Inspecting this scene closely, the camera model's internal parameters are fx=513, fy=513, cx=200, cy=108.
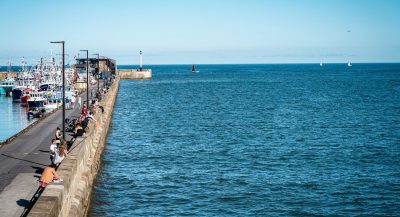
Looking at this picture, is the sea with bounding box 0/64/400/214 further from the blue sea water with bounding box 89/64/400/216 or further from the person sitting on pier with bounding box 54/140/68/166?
the person sitting on pier with bounding box 54/140/68/166

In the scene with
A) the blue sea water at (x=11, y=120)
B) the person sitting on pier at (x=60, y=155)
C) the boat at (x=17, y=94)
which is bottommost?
the blue sea water at (x=11, y=120)

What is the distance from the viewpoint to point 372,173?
29.8 m

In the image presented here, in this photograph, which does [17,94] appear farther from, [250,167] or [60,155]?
[60,155]

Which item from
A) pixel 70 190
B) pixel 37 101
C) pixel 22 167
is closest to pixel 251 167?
pixel 22 167

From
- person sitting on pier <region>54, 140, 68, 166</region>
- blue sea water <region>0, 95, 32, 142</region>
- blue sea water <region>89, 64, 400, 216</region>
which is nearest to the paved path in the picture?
person sitting on pier <region>54, 140, 68, 166</region>

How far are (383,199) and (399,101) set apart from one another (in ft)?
193

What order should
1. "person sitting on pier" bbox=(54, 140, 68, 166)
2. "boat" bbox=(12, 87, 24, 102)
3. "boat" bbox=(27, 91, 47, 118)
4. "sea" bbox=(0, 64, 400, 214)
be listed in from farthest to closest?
1. "boat" bbox=(12, 87, 24, 102)
2. "boat" bbox=(27, 91, 47, 118)
3. "sea" bbox=(0, 64, 400, 214)
4. "person sitting on pier" bbox=(54, 140, 68, 166)

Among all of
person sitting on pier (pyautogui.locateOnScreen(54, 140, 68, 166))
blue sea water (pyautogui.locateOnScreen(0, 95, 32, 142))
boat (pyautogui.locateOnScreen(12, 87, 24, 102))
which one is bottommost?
blue sea water (pyautogui.locateOnScreen(0, 95, 32, 142))

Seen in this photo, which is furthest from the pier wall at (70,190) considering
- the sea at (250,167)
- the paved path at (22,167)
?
the sea at (250,167)

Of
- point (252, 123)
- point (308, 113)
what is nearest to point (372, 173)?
point (252, 123)

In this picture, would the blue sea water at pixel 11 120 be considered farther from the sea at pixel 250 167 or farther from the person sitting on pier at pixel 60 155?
the person sitting on pier at pixel 60 155

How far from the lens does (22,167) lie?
2344 cm

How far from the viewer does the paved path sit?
1772 cm

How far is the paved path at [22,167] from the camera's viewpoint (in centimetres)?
1772
